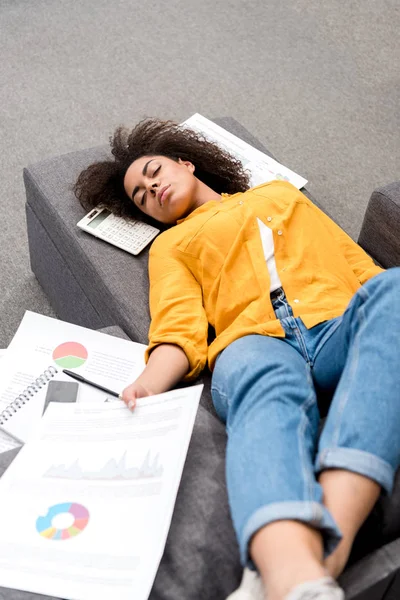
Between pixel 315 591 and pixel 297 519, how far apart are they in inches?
Answer: 4.2

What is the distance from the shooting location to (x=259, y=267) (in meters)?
1.53

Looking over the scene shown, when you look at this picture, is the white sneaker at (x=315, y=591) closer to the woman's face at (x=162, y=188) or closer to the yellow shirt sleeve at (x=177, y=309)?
the yellow shirt sleeve at (x=177, y=309)

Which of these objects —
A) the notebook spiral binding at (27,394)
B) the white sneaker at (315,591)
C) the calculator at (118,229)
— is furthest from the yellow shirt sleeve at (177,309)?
the white sneaker at (315,591)

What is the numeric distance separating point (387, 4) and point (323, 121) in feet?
3.41

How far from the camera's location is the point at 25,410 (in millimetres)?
1427

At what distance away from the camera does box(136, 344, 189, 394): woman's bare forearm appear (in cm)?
138

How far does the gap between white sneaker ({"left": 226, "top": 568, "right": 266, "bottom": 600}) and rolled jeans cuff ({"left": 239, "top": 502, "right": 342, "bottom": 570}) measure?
22 millimetres

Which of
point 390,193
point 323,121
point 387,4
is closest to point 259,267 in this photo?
point 390,193

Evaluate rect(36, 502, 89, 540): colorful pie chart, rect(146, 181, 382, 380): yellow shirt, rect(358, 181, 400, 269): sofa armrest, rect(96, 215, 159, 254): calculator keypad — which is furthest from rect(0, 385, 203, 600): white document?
rect(358, 181, 400, 269): sofa armrest

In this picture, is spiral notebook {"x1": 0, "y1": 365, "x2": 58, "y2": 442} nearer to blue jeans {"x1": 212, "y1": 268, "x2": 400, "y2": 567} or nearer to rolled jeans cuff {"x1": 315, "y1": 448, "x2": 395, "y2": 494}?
blue jeans {"x1": 212, "y1": 268, "x2": 400, "y2": 567}

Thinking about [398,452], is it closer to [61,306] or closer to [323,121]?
[61,306]

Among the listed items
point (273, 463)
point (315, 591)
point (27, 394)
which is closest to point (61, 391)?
point (27, 394)

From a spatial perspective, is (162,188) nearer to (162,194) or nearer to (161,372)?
(162,194)

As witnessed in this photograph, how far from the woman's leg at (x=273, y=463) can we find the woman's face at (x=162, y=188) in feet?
1.67
